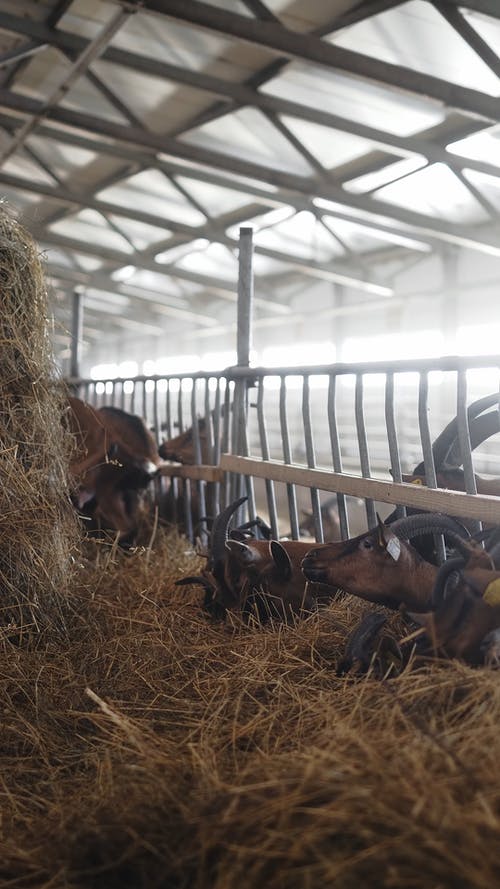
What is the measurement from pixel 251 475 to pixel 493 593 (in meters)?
2.55

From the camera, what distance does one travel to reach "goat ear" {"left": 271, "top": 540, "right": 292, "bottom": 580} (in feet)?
11.2

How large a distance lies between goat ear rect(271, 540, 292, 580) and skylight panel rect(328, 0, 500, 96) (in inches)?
209

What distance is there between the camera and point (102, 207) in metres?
14.7

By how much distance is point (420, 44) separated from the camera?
7430 millimetres

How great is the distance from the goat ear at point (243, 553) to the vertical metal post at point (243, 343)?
1.52 metres

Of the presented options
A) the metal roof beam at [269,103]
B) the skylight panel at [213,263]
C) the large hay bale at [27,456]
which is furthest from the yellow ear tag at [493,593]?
the skylight panel at [213,263]

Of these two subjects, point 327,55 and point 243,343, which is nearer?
point 243,343

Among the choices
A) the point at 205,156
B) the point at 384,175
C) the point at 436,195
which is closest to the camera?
the point at 384,175

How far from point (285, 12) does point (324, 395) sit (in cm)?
1137

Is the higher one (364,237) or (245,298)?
(364,237)

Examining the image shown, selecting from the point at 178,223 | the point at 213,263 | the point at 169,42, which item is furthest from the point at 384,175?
the point at 213,263

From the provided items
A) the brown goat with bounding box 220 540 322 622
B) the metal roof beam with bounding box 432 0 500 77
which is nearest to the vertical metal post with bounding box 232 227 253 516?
the brown goat with bounding box 220 540 322 622

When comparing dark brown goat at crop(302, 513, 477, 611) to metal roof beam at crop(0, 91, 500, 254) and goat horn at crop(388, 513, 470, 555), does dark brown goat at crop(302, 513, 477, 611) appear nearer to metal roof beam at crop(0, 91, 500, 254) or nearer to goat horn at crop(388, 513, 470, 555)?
goat horn at crop(388, 513, 470, 555)

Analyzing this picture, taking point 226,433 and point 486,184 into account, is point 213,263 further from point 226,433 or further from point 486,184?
point 226,433
